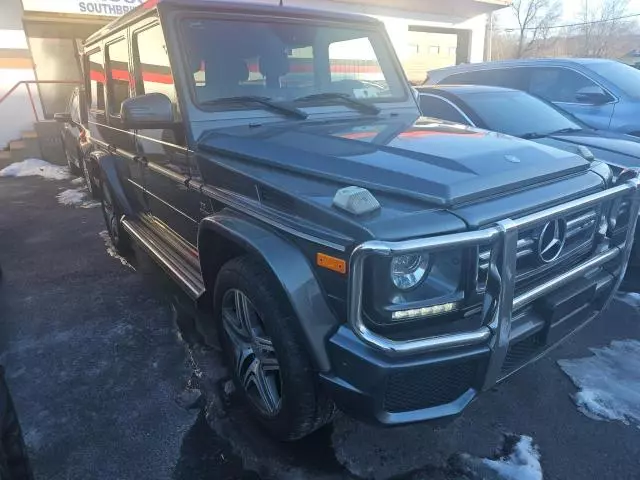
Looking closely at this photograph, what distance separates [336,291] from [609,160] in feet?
11.3

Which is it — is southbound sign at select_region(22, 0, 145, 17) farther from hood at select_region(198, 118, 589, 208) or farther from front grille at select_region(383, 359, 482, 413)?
front grille at select_region(383, 359, 482, 413)

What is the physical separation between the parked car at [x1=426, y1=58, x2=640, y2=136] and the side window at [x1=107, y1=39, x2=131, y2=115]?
5221 mm

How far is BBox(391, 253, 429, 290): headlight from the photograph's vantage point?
73.5 inches

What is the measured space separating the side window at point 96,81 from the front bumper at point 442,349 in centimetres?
387

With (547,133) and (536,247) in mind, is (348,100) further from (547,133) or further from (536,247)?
(547,133)

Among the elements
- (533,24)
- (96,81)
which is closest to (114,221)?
(96,81)

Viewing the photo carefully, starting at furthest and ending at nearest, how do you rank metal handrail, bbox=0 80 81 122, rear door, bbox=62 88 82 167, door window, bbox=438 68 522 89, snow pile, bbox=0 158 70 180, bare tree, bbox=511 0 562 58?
bare tree, bbox=511 0 562 58 → metal handrail, bbox=0 80 81 122 → snow pile, bbox=0 158 70 180 → rear door, bbox=62 88 82 167 → door window, bbox=438 68 522 89

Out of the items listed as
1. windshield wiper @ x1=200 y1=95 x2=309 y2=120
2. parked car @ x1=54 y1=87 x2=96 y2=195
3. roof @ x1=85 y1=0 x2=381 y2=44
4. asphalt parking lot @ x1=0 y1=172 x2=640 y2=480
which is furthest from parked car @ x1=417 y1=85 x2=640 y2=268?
parked car @ x1=54 y1=87 x2=96 y2=195

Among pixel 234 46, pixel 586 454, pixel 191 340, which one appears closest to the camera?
pixel 586 454

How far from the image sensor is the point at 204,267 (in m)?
2.84

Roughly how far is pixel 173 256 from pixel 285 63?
1.64 m

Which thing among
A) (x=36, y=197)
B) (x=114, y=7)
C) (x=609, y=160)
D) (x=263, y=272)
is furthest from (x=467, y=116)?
(x=114, y=7)

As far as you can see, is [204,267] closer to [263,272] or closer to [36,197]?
[263,272]

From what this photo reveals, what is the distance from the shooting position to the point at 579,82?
675 cm
